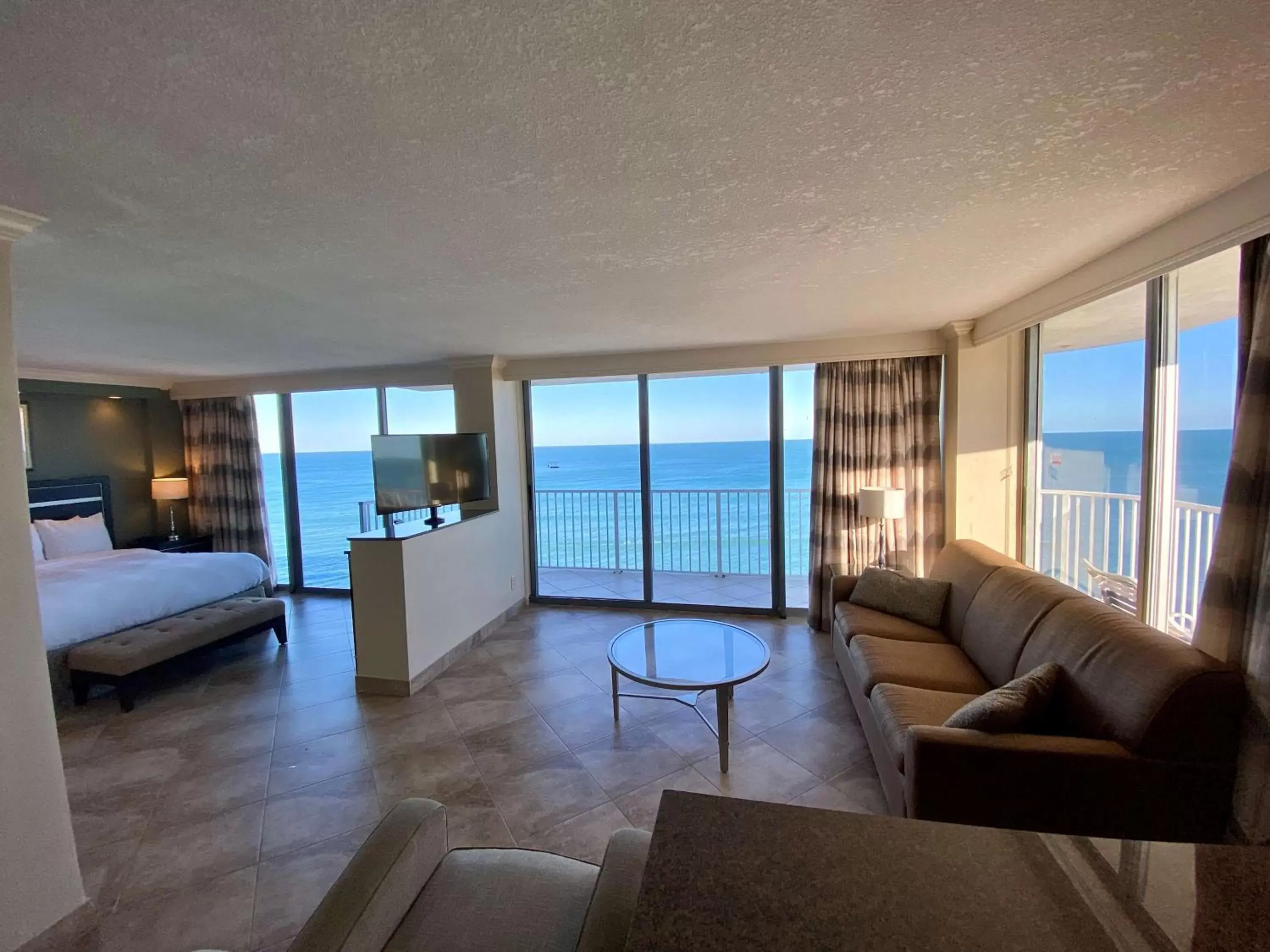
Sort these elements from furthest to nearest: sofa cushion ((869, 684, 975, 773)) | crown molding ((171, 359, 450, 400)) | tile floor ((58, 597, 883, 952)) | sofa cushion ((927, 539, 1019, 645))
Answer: crown molding ((171, 359, 450, 400)), sofa cushion ((927, 539, 1019, 645)), sofa cushion ((869, 684, 975, 773)), tile floor ((58, 597, 883, 952))

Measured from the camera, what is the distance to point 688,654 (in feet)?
9.67

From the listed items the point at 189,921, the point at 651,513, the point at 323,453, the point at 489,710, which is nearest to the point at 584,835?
the point at 489,710

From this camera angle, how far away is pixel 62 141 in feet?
3.94

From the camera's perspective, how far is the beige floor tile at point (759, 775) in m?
2.35

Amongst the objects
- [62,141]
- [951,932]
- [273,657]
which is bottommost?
[273,657]

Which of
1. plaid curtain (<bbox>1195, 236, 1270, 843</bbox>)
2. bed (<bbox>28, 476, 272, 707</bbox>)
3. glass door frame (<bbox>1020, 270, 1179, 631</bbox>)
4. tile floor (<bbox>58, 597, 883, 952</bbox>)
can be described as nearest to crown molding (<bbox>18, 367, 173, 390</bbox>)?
bed (<bbox>28, 476, 272, 707</bbox>)

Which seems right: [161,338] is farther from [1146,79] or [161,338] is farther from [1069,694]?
[1069,694]

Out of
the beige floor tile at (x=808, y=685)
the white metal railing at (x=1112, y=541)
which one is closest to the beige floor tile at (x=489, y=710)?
the beige floor tile at (x=808, y=685)

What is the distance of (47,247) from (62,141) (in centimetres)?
97

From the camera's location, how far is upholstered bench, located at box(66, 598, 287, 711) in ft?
10.5

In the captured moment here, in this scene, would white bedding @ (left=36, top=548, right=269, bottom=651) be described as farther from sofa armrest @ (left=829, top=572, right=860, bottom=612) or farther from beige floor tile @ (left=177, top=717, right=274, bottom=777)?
sofa armrest @ (left=829, top=572, right=860, bottom=612)

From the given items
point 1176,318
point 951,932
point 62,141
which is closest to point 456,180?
point 62,141

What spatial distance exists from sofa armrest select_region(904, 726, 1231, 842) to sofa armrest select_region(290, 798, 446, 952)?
4.92 ft

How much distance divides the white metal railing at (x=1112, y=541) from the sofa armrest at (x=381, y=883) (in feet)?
10.4
